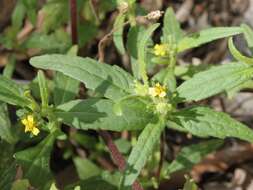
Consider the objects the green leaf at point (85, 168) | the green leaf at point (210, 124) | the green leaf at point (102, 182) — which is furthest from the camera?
the green leaf at point (85, 168)

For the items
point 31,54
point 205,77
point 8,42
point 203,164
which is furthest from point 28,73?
point 205,77

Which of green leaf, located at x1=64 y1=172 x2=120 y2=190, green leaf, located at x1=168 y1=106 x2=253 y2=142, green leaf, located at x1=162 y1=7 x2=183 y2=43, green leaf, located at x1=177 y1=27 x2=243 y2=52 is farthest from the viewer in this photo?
green leaf, located at x1=162 y1=7 x2=183 y2=43

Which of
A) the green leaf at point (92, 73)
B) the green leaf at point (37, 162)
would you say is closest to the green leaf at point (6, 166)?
the green leaf at point (37, 162)

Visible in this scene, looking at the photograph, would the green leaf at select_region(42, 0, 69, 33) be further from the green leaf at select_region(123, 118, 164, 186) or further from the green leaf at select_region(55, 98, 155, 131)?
the green leaf at select_region(123, 118, 164, 186)

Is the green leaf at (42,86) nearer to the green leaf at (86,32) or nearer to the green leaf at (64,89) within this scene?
the green leaf at (64,89)

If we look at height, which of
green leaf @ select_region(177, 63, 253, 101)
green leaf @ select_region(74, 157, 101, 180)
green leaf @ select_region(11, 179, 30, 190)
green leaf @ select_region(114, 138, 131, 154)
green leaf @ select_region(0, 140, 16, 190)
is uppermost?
green leaf @ select_region(177, 63, 253, 101)

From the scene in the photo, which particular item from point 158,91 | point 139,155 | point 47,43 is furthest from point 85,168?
point 158,91

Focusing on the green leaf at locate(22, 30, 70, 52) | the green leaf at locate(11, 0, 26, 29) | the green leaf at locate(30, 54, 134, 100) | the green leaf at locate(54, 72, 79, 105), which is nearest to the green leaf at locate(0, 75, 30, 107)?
the green leaf at locate(30, 54, 134, 100)
